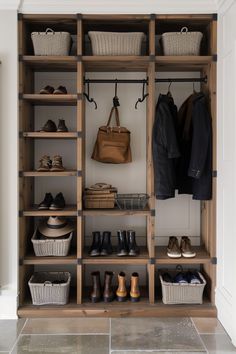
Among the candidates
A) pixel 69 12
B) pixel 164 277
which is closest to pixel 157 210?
pixel 164 277

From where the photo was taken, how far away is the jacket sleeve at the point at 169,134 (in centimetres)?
277

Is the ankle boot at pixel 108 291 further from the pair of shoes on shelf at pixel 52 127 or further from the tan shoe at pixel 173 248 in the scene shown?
the pair of shoes on shelf at pixel 52 127

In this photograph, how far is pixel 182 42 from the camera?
2844 millimetres

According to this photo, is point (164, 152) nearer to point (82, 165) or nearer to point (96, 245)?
point (82, 165)

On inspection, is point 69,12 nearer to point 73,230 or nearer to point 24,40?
point 24,40

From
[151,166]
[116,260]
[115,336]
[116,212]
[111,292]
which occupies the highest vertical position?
[151,166]

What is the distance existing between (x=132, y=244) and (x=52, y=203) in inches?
28.8

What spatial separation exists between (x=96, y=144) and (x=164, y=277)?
1240 millimetres

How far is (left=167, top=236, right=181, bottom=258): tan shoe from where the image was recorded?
9.49ft

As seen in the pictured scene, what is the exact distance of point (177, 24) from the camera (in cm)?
297

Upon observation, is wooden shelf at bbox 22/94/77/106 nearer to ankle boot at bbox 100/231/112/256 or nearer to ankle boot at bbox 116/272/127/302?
ankle boot at bbox 100/231/112/256

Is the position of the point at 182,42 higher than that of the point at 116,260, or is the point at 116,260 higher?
the point at 182,42

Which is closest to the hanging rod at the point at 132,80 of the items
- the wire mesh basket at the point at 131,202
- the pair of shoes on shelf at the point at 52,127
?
the pair of shoes on shelf at the point at 52,127

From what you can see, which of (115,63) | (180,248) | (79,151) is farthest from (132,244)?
(115,63)
